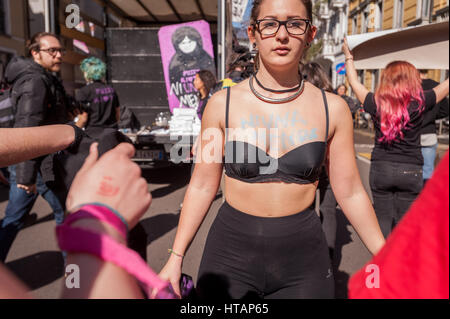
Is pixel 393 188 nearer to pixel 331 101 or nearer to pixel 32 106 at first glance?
pixel 331 101

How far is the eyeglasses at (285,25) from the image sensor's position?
66.2 inches

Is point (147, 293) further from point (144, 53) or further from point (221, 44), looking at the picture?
point (144, 53)

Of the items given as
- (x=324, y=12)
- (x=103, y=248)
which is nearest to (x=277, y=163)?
(x=103, y=248)

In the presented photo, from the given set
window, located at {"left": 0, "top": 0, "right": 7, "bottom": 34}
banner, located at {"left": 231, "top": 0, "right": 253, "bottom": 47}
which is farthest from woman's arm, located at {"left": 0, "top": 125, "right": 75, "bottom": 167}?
window, located at {"left": 0, "top": 0, "right": 7, "bottom": 34}

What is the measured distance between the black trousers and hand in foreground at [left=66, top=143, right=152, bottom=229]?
3.03 metres

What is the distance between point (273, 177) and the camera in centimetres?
173

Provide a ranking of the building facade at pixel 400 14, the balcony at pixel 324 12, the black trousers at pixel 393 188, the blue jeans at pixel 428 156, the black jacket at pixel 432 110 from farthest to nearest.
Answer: the balcony at pixel 324 12 → the building facade at pixel 400 14 → the blue jeans at pixel 428 156 → the black jacket at pixel 432 110 → the black trousers at pixel 393 188

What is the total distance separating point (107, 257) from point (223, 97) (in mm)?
1270

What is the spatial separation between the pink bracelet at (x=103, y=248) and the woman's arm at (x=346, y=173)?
1.19 m

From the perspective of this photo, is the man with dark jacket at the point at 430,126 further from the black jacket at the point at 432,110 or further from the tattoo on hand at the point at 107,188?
the tattoo on hand at the point at 107,188

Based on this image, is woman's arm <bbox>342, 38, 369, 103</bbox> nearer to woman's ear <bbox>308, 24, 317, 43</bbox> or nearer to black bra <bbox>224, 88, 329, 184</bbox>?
woman's ear <bbox>308, 24, 317, 43</bbox>

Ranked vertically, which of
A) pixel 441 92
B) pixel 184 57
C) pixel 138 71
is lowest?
pixel 441 92

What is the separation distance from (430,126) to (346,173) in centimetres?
282

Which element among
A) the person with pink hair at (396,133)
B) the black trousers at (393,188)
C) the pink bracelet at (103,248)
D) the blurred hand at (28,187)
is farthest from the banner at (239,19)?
the pink bracelet at (103,248)
